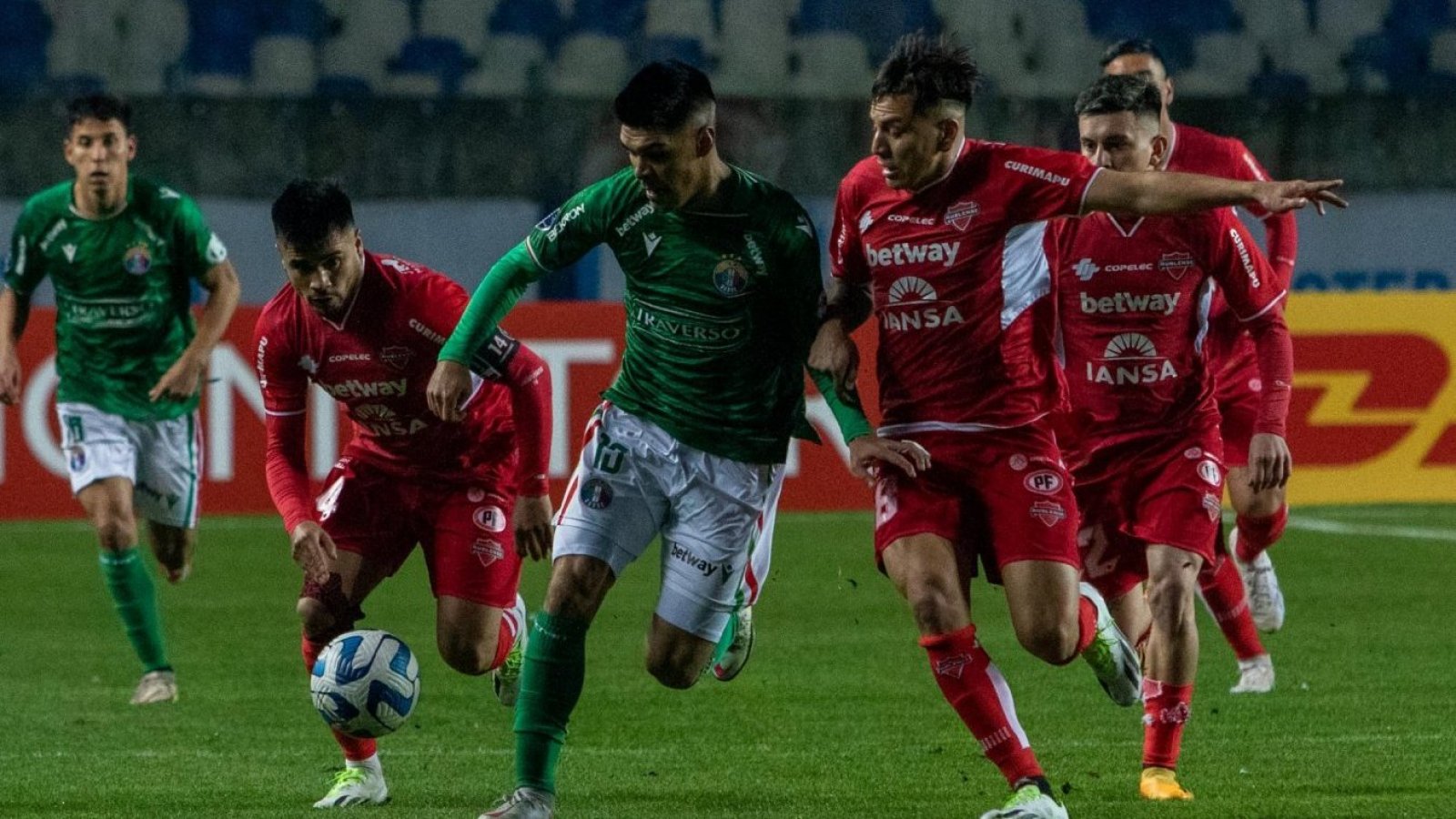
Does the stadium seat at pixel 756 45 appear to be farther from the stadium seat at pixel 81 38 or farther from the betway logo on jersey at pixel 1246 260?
the betway logo on jersey at pixel 1246 260

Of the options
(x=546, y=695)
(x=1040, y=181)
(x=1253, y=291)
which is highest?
(x=1040, y=181)

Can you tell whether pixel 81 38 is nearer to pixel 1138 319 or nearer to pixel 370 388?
pixel 370 388

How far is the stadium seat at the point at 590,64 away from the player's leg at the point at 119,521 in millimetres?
10101

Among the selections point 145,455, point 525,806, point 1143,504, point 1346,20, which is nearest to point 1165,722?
point 1143,504

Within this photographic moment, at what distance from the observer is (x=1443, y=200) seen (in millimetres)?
17875

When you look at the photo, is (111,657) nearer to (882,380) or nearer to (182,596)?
(182,596)

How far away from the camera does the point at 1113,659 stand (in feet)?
21.6

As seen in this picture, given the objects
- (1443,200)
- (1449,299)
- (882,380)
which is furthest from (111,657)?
(1443,200)

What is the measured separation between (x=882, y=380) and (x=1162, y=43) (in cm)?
1421

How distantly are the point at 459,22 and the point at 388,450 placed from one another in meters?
12.8

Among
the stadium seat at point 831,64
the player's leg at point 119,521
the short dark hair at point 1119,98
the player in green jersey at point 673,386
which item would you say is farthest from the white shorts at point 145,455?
the stadium seat at point 831,64

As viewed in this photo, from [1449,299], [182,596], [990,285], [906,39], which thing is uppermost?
[906,39]

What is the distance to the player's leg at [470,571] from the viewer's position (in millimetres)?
6473

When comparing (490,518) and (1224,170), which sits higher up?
(1224,170)
